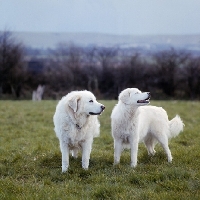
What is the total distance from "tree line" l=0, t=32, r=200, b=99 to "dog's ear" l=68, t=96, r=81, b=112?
3090 centimetres

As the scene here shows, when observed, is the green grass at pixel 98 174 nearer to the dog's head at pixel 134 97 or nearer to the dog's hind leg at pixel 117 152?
the dog's hind leg at pixel 117 152

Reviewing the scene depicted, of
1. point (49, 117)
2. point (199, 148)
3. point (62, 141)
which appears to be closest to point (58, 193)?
point (62, 141)

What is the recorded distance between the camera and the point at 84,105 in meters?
6.35

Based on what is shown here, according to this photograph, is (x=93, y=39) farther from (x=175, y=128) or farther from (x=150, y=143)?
(x=150, y=143)

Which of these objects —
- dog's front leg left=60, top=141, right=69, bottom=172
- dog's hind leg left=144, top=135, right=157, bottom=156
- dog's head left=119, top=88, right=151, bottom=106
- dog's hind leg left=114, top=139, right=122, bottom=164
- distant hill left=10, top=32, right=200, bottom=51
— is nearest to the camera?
dog's front leg left=60, top=141, right=69, bottom=172

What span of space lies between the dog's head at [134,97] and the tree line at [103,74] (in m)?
30.4

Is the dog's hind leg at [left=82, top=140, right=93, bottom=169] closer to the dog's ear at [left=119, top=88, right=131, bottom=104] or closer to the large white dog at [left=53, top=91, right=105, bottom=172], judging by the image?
the large white dog at [left=53, top=91, right=105, bottom=172]

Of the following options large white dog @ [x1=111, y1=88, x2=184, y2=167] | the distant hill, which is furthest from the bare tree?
large white dog @ [x1=111, y1=88, x2=184, y2=167]

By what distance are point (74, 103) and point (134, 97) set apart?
43.0 inches

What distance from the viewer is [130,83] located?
42.5 metres

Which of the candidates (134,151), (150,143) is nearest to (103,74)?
(150,143)

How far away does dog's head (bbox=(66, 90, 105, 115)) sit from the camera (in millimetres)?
6293

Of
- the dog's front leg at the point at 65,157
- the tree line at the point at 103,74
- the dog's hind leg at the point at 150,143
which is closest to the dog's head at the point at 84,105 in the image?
the dog's front leg at the point at 65,157

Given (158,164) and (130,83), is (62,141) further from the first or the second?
(130,83)
